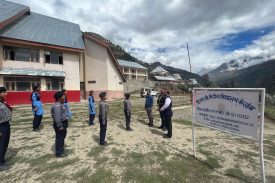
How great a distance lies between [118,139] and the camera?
7.80 m

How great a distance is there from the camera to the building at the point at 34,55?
69.8 feet

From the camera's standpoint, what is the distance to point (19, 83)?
2191 centimetres

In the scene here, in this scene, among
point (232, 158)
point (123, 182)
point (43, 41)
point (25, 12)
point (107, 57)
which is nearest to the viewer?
point (123, 182)

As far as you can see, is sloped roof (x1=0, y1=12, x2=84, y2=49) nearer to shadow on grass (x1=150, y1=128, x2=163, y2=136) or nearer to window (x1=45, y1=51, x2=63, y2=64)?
window (x1=45, y1=51, x2=63, y2=64)

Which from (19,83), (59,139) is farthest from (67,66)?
(59,139)

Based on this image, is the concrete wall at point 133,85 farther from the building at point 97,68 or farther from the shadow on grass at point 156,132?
the shadow on grass at point 156,132

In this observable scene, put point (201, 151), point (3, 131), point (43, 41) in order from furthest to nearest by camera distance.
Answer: point (43, 41), point (201, 151), point (3, 131)

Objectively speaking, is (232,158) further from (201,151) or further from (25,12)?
(25,12)

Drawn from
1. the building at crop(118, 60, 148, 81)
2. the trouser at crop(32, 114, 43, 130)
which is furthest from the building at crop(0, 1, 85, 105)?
the building at crop(118, 60, 148, 81)

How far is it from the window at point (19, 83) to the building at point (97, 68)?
8070 mm

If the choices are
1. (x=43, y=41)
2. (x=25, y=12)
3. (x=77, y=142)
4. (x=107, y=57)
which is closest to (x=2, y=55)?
(x=43, y=41)

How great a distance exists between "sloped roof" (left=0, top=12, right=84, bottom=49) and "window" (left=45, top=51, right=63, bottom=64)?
1183mm

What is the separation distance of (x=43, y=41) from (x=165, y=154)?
22.2 metres

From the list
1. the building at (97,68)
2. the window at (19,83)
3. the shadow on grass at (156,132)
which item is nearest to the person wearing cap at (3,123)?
the shadow on grass at (156,132)
